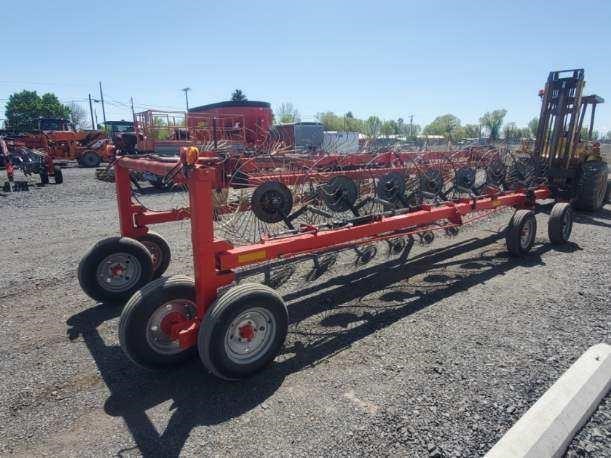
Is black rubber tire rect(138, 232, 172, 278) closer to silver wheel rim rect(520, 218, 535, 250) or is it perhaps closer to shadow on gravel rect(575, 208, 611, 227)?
silver wheel rim rect(520, 218, 535, 250)

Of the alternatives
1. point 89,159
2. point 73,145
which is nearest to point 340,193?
point 89,159

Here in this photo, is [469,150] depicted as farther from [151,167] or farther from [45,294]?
[45,294]

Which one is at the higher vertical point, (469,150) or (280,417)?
(469,150)

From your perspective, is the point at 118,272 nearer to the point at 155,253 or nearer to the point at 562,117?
the point at 155,253

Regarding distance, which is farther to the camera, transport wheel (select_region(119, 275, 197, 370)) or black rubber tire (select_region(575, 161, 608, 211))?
black rubber tire (select_region(575, 161, 608, 211))

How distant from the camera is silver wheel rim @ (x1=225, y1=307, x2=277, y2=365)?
9.79 ft

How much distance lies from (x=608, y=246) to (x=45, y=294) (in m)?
8.06

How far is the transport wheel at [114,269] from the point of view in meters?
4.16

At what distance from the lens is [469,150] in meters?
7.91

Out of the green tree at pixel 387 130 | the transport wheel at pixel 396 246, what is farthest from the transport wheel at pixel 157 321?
the green tree at pixel 387 130

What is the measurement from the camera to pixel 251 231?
16.2 ft

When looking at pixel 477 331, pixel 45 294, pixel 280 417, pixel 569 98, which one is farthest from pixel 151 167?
pixel 569 98

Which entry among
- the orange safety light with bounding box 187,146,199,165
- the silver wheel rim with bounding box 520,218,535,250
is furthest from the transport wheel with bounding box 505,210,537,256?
the orange safety light with bounding box 187,146,199,165

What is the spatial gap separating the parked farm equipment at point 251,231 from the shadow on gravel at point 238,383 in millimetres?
156
